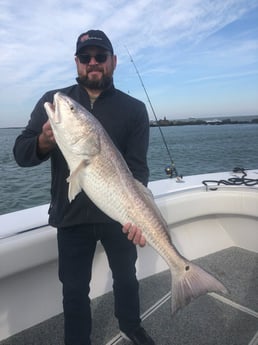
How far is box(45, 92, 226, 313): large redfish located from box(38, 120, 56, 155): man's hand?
0.20 feet

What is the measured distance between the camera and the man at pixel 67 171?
8.66 ft

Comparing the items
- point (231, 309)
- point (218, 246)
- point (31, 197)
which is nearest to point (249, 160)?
point (31, 197)

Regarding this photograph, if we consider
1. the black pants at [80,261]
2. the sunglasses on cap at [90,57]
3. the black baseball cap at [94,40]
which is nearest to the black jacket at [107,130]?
the black pants at [80,261]

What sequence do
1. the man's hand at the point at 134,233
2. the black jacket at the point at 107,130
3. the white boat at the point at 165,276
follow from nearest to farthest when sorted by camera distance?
the man's hand at the point at 134,233, the black jacket at the point at 107,130, the white boat at the point at 165,276

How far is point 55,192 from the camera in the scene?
271 cm

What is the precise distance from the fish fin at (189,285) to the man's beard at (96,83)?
1509mm

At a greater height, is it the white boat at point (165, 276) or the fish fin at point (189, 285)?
the fish fin at point (189, 285)

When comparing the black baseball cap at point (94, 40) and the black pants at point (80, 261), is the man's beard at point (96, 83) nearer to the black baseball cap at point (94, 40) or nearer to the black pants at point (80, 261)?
the black baseball cap at point (94, 40)

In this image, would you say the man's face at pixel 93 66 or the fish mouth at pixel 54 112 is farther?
the man's face at pixel 93 66

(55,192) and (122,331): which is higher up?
(55,192)

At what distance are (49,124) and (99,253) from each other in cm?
221

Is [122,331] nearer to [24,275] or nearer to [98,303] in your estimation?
[98,303]

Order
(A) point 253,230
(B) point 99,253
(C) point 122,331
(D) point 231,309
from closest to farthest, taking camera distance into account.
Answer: (C) point 122,331
(D) point 231,309
(B) point 99,253
(A) point 253,230

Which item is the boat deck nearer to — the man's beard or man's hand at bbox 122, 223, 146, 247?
man's hand at bbox 122, 223, 146, 247
